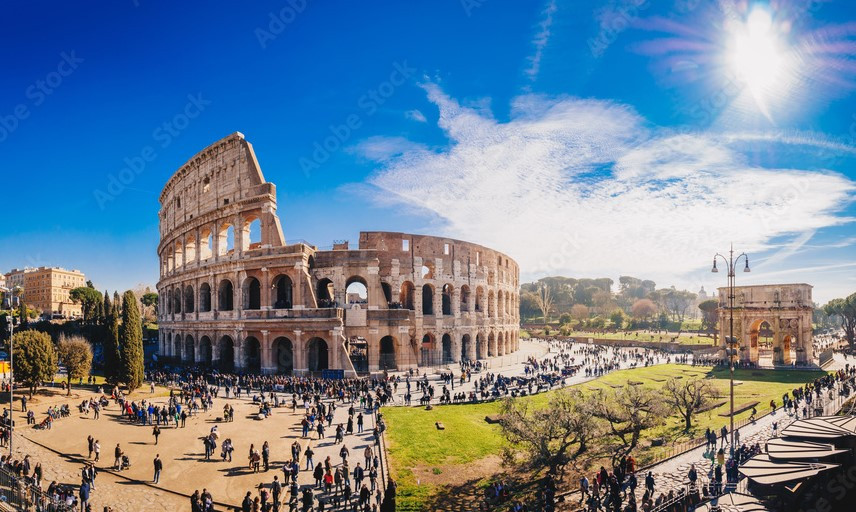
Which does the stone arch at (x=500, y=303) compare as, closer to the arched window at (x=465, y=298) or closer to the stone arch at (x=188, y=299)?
the arched window at (x=465, y=298)

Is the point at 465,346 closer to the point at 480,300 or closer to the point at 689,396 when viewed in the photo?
the point at 480,300

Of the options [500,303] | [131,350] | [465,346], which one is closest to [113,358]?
[131,350]

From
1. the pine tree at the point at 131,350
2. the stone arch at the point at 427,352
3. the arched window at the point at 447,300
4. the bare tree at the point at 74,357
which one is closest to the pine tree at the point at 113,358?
the pine tree at the point at 131,350

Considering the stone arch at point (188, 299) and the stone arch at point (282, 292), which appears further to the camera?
the stone arch at point (188, 299)

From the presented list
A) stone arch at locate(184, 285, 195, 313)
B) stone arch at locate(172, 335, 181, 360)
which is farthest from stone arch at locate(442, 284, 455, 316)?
stone arch at locate(172, 335, 181, 360)

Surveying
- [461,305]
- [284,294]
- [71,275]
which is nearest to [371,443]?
[284,294]

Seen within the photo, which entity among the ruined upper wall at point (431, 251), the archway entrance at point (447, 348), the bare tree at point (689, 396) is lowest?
the archway entrance at point (447, 348)

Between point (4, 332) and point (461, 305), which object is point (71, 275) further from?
point (461, 305)

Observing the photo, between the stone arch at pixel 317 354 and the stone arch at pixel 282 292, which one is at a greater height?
the stone arch at pixel 282 292
